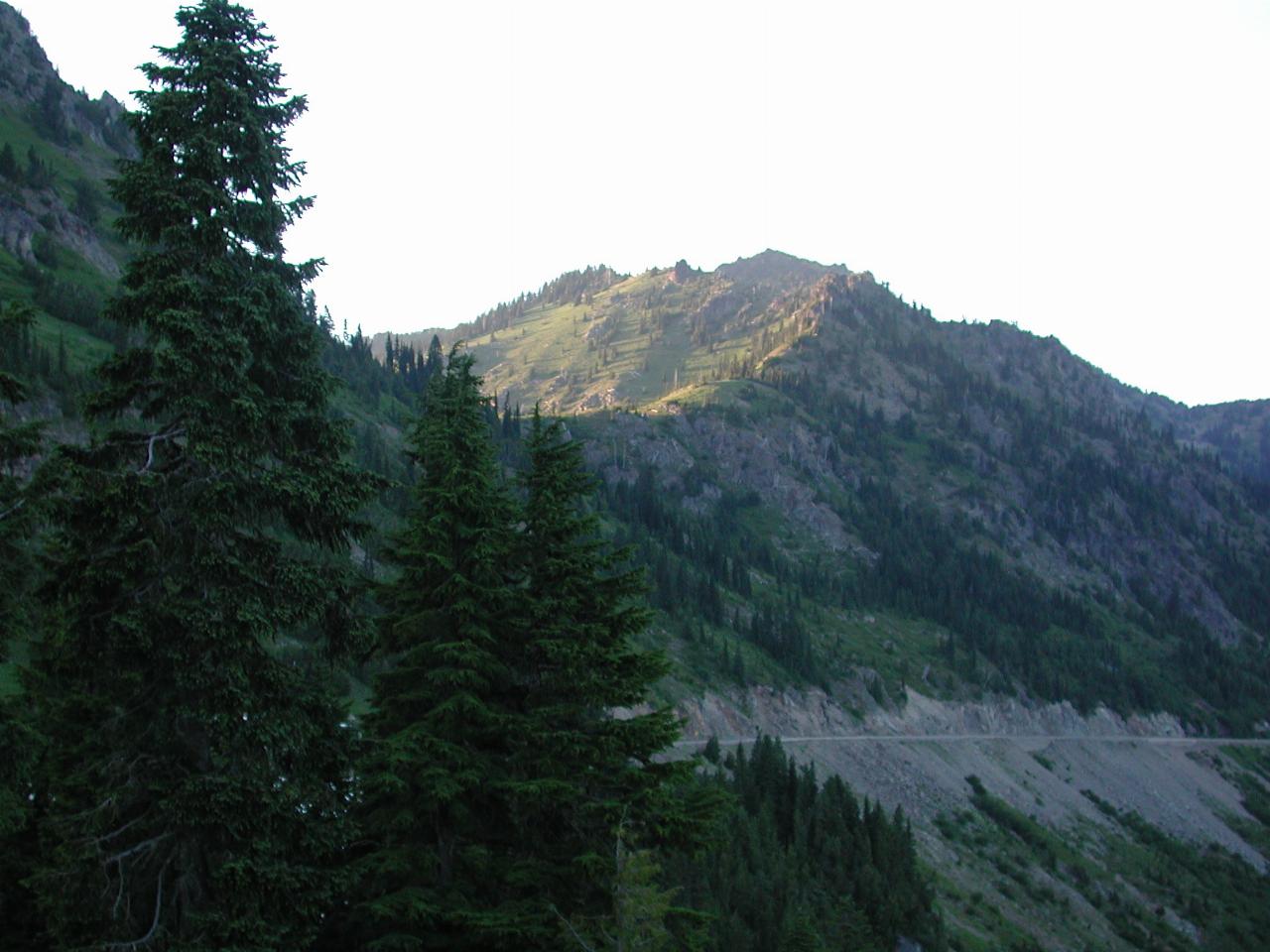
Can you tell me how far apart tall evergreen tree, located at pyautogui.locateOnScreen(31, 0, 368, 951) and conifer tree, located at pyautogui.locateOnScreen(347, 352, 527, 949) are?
5.09 ft

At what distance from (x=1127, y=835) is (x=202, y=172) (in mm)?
144540

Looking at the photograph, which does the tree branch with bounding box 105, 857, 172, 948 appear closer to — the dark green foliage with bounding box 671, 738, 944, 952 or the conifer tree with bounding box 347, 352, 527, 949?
the conifer tree with bounding box 347, 352, 527, 949

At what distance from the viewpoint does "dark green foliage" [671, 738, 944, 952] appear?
48688mm

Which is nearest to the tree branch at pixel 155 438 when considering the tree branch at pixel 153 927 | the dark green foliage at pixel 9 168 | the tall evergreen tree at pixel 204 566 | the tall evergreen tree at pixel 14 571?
the tall evergreen tree at pixel 204 566

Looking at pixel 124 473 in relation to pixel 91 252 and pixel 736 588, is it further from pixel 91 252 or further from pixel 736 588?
pixel 736 588

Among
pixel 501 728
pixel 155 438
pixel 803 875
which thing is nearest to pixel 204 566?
pixel 155 438

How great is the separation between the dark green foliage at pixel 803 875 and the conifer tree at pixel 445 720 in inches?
911

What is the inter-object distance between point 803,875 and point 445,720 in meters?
49.1

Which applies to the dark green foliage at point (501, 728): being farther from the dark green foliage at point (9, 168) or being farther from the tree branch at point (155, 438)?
the dark green foliage at point (9, 168)

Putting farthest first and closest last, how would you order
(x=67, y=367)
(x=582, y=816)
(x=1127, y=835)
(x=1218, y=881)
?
1. (x=1127, y=835)
2. (x=1218, y=881)
3. (x=67, y=367)
4. (x=582, y=816)

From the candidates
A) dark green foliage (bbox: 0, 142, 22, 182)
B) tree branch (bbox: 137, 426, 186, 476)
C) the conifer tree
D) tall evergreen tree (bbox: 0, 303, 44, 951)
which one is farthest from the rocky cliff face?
tree branch (bbox: 137, 426, 186, 476)

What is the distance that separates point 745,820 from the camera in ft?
207

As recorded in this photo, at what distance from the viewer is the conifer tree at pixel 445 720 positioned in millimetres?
17281

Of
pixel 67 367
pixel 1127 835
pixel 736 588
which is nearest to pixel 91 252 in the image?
pixel 67 367
